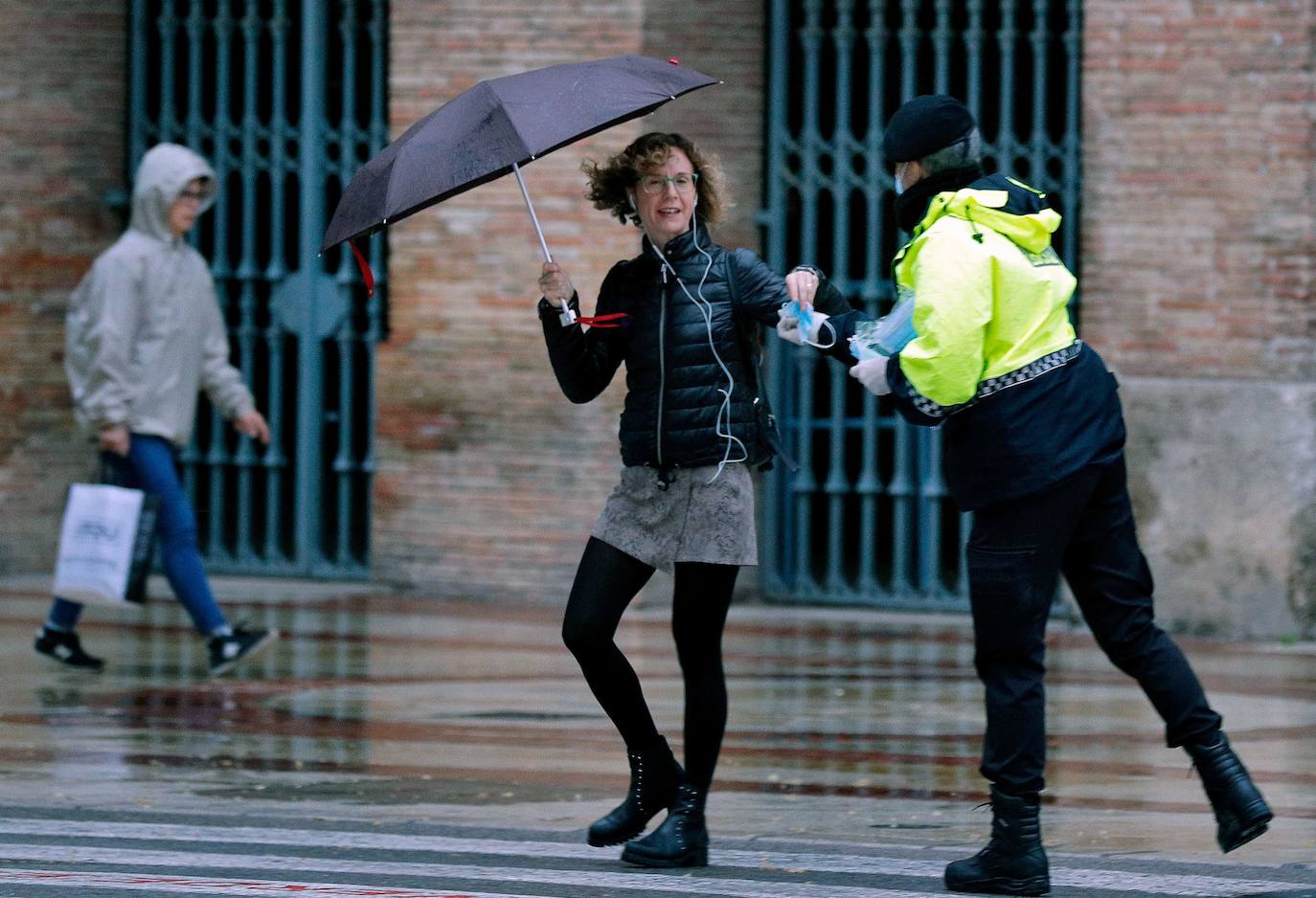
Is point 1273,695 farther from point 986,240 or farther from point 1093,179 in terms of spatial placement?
point 986,240

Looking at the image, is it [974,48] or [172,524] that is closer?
[172,524]

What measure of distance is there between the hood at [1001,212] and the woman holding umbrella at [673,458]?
2.21 ft

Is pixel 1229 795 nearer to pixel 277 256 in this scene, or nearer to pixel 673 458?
pixel 673 458

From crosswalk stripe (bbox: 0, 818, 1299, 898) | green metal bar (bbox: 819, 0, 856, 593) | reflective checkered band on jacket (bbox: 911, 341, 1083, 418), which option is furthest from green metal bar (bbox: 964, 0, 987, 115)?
reflective checkered band on jacket (bbox: 911, 341, 1083, 418)

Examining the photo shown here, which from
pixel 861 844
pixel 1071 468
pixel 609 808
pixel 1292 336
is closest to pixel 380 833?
pixel 609 808

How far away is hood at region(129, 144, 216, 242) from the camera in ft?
33.3

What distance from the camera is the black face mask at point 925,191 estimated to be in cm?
605

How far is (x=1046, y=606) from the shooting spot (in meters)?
6.03

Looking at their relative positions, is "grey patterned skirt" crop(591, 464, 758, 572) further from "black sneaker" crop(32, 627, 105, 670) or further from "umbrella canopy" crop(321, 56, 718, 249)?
"black sneaker" crop(32, 627, 105, 670)

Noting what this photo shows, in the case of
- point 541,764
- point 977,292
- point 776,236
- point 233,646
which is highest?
point 776,236

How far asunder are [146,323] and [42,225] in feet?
12.8

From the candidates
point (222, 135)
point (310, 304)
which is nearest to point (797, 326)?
point (310, 304)

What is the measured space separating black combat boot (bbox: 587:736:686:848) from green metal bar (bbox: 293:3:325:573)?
7386 mm

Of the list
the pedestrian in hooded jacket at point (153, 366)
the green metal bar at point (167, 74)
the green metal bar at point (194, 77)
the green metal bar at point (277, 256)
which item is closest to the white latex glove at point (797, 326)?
the pedestrian in hooded jacket at point (153, 366)
